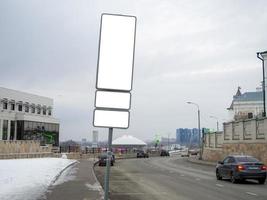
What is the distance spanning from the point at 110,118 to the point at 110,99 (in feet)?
0.87

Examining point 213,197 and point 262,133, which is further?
point 262,133

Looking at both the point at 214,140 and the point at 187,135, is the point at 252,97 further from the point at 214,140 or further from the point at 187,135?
the point at 187,135

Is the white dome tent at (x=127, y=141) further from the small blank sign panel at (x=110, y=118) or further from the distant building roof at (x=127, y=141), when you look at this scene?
the small blank sign panel at (x=110, y=118)

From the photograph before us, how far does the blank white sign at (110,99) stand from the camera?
7.06 metres

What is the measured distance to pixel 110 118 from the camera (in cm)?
703

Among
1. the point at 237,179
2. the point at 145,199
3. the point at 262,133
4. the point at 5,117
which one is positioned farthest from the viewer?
the point at 5,117

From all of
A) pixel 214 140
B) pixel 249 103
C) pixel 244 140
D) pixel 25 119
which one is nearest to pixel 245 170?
pixel 244 140

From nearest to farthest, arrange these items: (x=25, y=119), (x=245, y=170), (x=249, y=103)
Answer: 1. (x=245, y=170)
2. (x=25, y=119)
3. (x=249, y=103)

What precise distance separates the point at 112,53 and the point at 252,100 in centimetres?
9285

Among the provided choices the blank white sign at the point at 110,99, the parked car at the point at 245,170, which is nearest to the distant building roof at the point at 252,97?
the parked car at the point at 245,170

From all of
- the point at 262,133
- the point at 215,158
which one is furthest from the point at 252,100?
the point at 262,133

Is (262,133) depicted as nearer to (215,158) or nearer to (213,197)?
(215,158)

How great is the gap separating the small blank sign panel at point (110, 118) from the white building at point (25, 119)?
73322mm

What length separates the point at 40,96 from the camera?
10088cm
